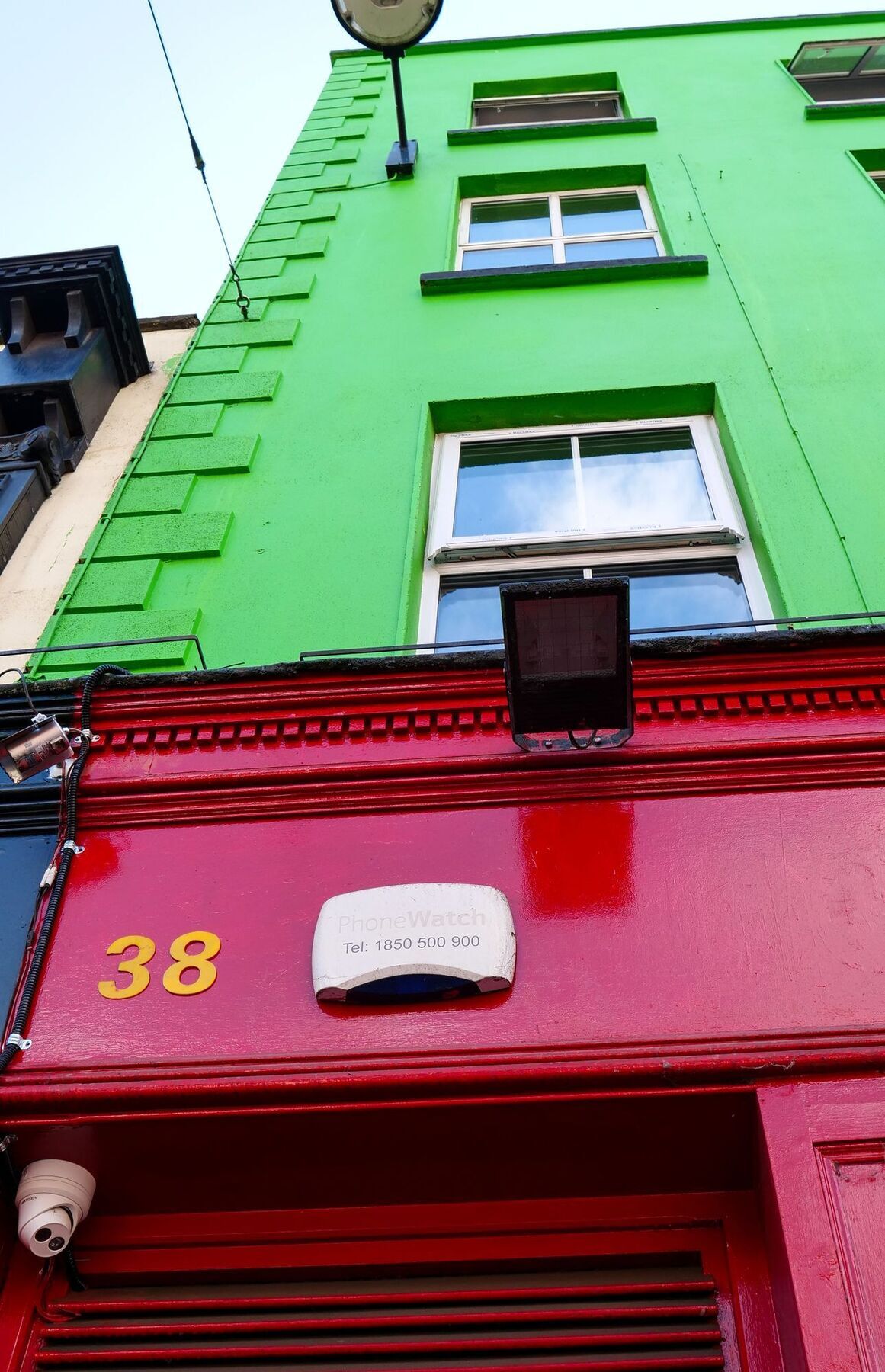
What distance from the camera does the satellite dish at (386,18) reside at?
7.73 m

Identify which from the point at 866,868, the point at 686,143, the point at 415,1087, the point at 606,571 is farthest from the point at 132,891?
→ the point at 686,143

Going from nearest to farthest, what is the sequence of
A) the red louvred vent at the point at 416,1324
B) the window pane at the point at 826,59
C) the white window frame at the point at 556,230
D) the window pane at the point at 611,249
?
the red louvred vent at the point at 416,1324, the window pane at the point at 611,249, the white window frame at the point at 556,230, the window pane at the point at 826,59

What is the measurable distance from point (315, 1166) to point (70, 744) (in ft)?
6.03

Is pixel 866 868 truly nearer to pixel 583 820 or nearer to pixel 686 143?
pixel 583 820

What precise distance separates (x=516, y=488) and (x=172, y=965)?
384 centimetres

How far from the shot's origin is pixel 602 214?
9.62 meters

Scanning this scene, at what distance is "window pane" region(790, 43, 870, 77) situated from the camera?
11.2 metres

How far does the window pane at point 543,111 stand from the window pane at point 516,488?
6.64 meters

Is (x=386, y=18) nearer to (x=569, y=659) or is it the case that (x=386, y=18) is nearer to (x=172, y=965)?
(x=569, y=659)

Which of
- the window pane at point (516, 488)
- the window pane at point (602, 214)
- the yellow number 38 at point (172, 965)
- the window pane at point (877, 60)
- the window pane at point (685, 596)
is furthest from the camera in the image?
the window pane at point (877, 60)

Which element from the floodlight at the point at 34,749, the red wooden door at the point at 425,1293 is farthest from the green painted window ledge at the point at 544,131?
the red wooden door at the point at 425,1293

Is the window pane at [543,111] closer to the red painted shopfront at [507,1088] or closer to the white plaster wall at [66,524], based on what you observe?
the white plaster wall at [66,524]

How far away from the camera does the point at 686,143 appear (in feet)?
31.9

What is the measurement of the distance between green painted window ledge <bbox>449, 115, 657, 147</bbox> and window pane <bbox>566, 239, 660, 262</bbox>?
174 cm
